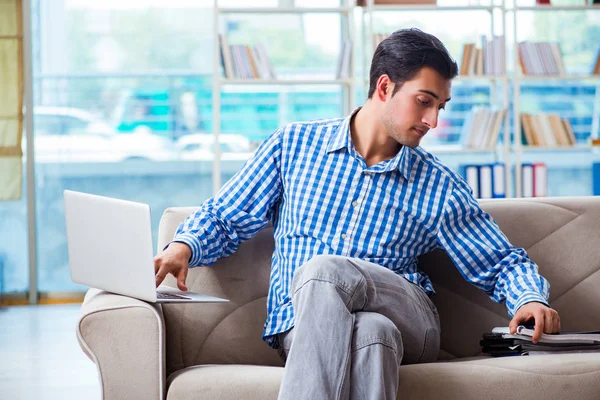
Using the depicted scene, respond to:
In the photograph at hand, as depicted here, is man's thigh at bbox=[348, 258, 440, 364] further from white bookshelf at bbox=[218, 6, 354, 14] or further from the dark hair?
white bookshelf at bbox=[218, 6, 354, 14]

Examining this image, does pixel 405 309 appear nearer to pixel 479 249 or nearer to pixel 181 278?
pixel 479 249

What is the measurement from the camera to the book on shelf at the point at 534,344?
73.6 inches

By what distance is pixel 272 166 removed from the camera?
2143mm

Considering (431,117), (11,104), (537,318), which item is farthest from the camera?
(11,104)

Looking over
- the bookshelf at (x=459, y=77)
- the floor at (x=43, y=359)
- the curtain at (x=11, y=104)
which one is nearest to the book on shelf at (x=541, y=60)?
the bookshelf at (x=459, y=77)

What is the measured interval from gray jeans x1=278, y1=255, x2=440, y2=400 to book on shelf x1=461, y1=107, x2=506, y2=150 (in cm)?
321

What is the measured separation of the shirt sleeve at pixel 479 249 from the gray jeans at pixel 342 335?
30 cm

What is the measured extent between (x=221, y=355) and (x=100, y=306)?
40 centimetres

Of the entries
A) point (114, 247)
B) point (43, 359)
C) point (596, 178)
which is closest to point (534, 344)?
point (114, 247)

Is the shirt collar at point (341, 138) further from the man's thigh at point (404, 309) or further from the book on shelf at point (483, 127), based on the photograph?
the book on shelf at point (483, 127)

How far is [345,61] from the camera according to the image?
15.8ft

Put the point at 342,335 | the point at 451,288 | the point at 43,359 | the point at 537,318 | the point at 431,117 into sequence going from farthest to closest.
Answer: the point at 43,359, the point at 451,288, the point at 431,117, the point at 537,318, the point at 342,335

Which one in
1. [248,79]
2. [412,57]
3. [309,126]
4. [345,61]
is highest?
[345,61]

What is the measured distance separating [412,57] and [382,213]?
39 centimetres
